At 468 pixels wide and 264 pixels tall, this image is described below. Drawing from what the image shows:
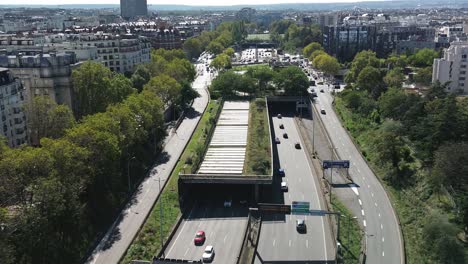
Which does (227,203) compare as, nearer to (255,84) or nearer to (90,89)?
(90,89)

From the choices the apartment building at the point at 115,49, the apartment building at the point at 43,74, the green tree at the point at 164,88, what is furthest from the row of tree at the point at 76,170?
the apartment building at the point at 115,49

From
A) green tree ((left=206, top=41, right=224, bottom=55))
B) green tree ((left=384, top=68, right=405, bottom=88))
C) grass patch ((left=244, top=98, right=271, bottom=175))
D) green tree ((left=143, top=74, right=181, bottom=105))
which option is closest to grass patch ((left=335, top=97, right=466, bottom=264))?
grass patch ((left=244, top=98, right=271, bottom=175))

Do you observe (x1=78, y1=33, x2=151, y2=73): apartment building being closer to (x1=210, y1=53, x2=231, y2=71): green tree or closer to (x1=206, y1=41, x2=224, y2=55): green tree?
(x1=210, y1=53, x2=231, y2=71): green tree

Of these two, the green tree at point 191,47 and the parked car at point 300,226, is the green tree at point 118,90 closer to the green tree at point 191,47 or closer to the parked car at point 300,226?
the parked car at point 300,226

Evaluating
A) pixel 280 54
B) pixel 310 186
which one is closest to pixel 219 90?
pixel 310 186

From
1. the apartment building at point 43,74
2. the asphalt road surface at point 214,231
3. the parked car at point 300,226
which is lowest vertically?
the asphalt road surface at point 214,231

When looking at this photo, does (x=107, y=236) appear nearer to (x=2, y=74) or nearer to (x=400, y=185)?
(x=2, y=74)
